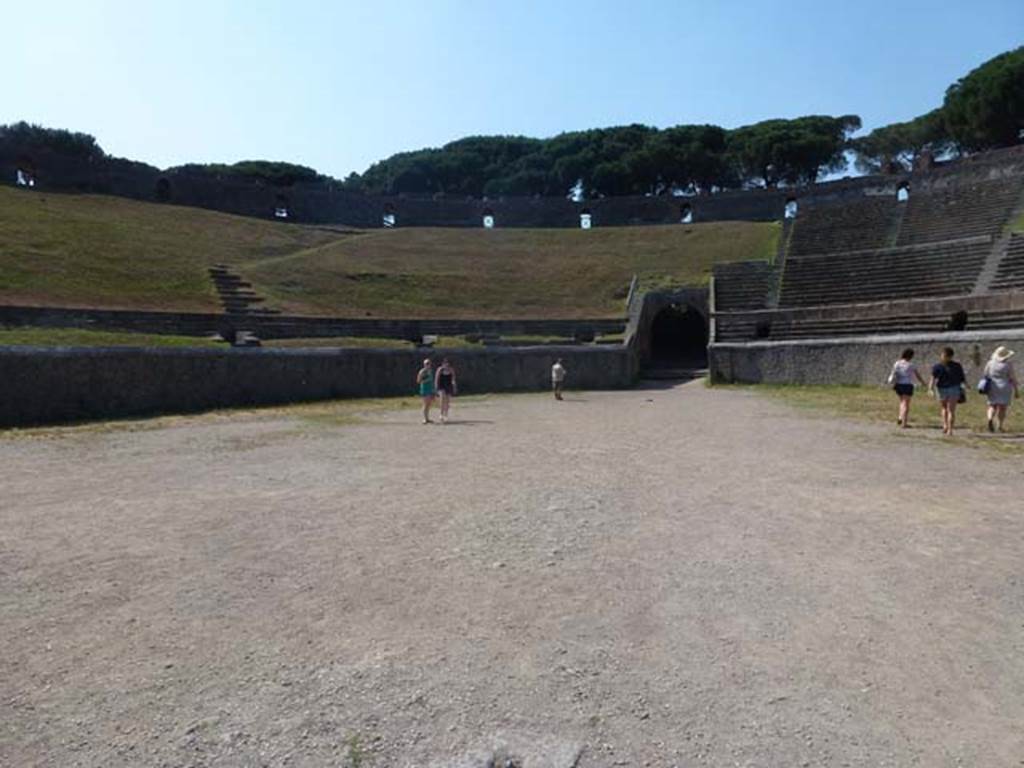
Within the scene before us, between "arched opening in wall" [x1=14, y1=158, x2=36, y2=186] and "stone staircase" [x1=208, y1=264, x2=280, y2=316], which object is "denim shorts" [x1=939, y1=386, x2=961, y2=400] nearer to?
"stone staircase" [x1=208, y1=264, x2=280, y2=316]

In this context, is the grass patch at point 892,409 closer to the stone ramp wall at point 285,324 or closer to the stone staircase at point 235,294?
the stone ramp wall at point 285,324

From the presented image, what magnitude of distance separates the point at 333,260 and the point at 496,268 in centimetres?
805

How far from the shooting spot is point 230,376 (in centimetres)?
1666

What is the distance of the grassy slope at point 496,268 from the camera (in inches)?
1180

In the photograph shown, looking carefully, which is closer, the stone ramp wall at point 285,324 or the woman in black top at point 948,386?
the woman in black top at point 948,386

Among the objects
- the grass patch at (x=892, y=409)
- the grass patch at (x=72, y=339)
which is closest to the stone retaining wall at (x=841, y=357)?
the grass patch at (x=892, y=409)

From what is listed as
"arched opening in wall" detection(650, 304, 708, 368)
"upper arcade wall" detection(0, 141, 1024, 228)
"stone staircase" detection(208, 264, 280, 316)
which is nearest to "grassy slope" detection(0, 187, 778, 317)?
"stone staircase" detection(208, 264, 280, 316)

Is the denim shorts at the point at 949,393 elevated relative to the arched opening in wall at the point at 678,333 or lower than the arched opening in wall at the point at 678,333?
lower

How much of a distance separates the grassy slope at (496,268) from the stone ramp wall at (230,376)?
25.9ft

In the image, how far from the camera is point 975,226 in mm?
30516

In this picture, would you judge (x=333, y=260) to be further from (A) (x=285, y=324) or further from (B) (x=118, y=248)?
(A) (x=285, y=324)

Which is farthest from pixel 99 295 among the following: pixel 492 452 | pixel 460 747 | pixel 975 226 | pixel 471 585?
pixel 975 226

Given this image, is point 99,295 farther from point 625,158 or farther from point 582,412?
point 625,158

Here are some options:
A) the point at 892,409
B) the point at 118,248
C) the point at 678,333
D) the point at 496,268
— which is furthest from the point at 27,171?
the point at 892,409
